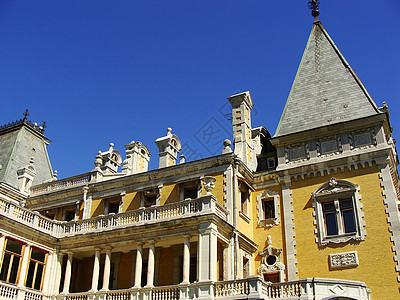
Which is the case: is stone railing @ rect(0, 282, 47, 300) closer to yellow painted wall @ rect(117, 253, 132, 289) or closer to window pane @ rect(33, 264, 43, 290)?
window pane @ rect(33, 264, 43, 290)

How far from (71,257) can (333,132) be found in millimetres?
16014

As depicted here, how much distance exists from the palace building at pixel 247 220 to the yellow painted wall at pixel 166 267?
2.4 inches

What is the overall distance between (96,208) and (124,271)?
471 centimetres

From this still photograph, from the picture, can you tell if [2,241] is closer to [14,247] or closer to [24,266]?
[24,266]

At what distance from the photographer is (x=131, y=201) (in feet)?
90.8

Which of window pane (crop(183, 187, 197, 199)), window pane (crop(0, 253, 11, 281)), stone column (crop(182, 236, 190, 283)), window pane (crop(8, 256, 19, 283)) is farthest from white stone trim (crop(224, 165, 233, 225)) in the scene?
window pane (crop(0, 253, 11, 281))

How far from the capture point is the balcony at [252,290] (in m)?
19.0

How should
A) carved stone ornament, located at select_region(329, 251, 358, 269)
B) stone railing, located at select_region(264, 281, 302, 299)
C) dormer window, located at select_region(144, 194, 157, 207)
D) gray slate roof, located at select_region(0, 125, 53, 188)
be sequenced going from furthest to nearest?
1. gray slate roof, located at select_region(0, 125, 53, 188)
2. dormer window, located at select_region(144, 194, 157, 207)
3. carved stone ornament, located at select_region(329, 251, 358, 269)
4. stone railing, located at select_region(264, 281, 302, 299)

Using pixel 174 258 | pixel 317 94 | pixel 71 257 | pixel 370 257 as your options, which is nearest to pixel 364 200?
pixel 370 257

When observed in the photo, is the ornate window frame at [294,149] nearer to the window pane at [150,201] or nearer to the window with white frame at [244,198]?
the window with white frame at [244,198]

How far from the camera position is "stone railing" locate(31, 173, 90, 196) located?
99.2 feet

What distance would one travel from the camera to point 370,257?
856 inches

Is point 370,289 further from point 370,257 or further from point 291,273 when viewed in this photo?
point 291,273

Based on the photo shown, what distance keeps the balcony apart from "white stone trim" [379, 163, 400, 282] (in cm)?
265
